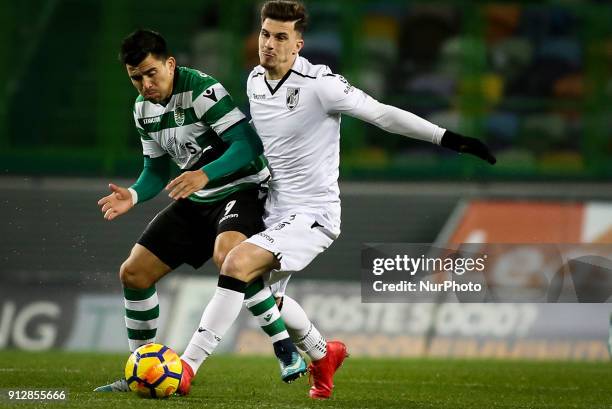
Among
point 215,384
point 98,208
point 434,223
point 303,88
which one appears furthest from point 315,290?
point 303,88

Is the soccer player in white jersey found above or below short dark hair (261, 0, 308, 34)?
below

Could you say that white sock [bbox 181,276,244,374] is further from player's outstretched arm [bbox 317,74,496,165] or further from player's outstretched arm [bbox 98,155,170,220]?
player's outstretched arm [bbox 317,74,496,165]

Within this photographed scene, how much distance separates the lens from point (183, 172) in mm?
6633

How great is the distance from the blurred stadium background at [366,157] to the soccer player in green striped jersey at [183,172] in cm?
493

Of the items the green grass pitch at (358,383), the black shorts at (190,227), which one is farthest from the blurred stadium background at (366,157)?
the black shorts at (190,227)

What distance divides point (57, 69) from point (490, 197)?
5.02m

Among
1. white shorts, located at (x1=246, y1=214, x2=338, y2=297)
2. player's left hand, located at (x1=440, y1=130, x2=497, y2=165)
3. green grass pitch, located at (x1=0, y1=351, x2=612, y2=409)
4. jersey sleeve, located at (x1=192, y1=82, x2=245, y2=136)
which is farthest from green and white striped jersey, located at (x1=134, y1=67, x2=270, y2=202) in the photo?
green grass pitch, located at (x1=0, y1=351, x2=612, y2=409)

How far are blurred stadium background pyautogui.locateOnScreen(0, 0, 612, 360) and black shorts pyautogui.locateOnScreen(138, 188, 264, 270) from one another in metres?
4.93

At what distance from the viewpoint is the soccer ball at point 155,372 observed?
5.90 m

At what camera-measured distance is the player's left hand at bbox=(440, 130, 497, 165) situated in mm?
6172

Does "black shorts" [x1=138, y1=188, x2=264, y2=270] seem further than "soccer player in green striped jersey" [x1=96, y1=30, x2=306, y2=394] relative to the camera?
Yes

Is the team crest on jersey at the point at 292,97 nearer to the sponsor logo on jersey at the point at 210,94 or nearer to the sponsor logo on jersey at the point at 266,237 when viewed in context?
the sponsor logo on jersey at the point at 210,94

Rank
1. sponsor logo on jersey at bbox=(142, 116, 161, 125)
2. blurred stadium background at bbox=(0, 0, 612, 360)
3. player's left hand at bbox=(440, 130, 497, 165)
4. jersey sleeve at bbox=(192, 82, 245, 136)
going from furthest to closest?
blurred stadium background at bbox=(0, 0, 612, 360)
sponsor logo on jersey at bbox=(142, 116, 161, 125)
jersey sleeve at bbox=(192, 82, 245, 136)
player's left hand at bbox=(440, 130, 497, 165)

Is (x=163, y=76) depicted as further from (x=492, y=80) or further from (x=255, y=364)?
(x=492, y=80)
